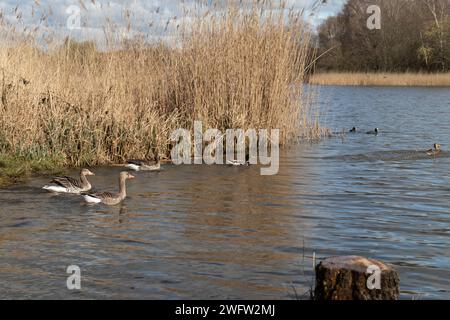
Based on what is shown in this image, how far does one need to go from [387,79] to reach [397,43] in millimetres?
10084

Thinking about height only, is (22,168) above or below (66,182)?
above

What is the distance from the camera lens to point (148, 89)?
13.9 metres

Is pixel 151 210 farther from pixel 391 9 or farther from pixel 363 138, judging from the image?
pixel 391 9

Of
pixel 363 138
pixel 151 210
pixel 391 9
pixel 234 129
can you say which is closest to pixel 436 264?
pixel 151 210

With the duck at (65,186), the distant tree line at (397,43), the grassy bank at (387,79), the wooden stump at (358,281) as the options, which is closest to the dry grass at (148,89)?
the duck at (65,186)

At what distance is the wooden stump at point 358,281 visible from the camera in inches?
182

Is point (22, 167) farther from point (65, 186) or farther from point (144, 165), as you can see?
point (144, 165)

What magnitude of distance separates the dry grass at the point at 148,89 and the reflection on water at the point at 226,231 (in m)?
0.96

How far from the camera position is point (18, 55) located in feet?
41.5

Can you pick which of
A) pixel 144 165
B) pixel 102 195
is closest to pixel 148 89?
pixel 144 165

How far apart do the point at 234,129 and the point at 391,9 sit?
157ft

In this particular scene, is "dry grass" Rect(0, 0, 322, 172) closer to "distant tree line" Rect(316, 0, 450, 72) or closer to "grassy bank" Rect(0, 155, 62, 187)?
"grassy bank" Rect(0, 155, 62, 187)

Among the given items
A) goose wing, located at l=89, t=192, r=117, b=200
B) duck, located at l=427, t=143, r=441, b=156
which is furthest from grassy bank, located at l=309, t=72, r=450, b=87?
goose wing, located at l=89, t=192, r=117, b=200

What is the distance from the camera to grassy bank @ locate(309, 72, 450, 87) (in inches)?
1793
